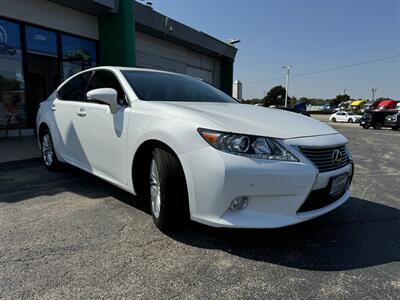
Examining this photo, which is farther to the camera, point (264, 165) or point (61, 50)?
point (61, 50)

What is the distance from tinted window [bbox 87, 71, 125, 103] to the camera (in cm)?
336

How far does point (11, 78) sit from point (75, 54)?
236cm

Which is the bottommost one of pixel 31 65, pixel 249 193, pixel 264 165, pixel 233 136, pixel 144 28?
pixel 249 193

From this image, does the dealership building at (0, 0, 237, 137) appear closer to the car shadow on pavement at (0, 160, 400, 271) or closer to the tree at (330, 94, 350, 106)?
the car shadow on pavement at (0, 160, 400, 271)

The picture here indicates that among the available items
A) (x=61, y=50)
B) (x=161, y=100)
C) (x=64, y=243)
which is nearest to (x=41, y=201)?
(x=64, y=243)

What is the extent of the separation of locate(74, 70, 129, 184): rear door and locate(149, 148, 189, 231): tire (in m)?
0.57

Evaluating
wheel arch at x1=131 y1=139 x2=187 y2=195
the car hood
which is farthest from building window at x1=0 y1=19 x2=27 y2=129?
the car hood

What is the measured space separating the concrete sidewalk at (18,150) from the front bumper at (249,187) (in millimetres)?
4572

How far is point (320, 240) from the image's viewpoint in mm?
2758

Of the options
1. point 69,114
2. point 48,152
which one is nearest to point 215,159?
point 69,114

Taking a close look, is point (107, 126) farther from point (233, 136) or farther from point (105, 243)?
point (233, 136)

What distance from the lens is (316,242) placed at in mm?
2717

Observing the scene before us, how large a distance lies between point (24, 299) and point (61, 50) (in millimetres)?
9768

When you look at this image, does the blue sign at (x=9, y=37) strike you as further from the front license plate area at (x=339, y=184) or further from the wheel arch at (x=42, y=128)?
the front license plate area at (x=339, y=184)
